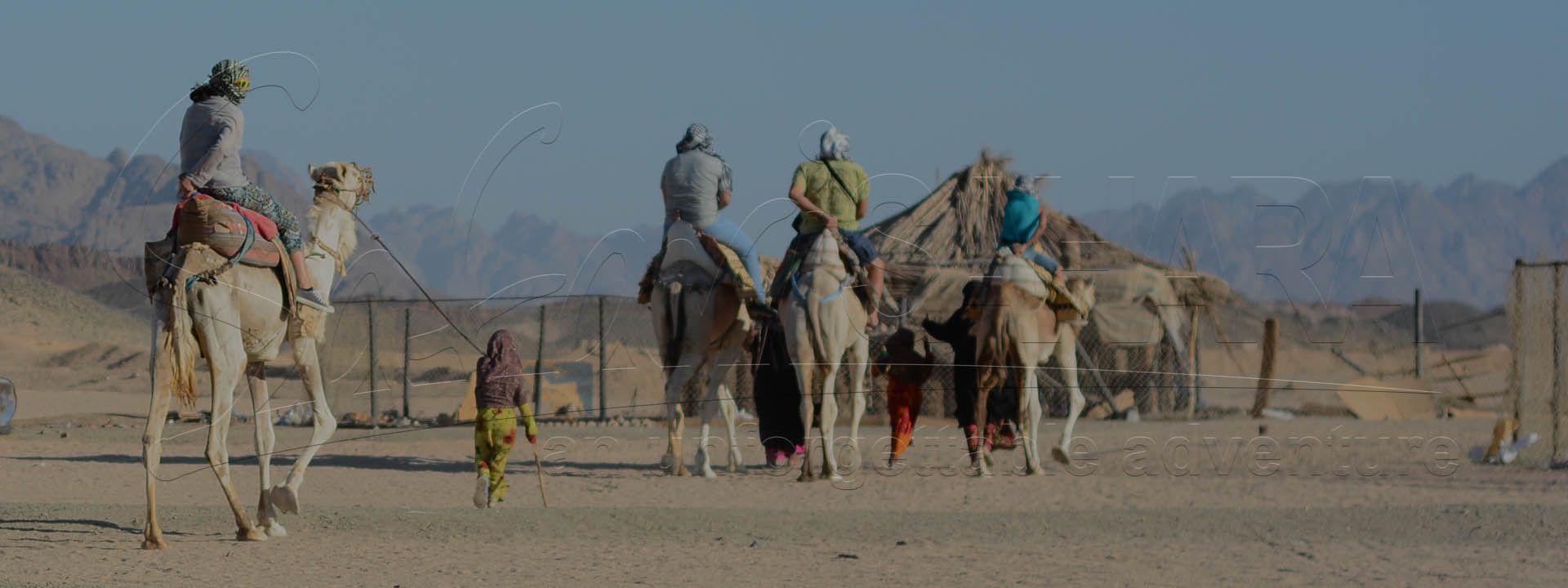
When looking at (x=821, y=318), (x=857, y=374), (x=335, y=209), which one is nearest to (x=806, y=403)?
(x=857, y=374)

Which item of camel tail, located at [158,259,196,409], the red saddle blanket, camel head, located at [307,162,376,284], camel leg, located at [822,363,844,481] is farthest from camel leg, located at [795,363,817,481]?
camel tail, located at [158,259,196,409]

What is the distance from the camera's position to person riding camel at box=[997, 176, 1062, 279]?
14.4 metres

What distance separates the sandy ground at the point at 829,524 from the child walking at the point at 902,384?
0.48 metres

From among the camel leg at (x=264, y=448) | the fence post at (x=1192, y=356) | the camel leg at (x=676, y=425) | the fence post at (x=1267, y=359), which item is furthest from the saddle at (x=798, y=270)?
the fence post at (x=1267, y=359)

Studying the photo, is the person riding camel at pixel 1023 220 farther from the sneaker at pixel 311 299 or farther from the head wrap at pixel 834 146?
the sneaker at pixel 311 299

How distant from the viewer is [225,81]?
10.3 m

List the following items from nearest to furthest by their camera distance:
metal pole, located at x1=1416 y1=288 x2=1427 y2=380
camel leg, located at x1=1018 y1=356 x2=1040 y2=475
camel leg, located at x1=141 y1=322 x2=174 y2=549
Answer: camel leg, located at x1=141 y1=322 x2=174 y2=549 → camel leg, located at x1=1018 y1=356 x2=1040 y2=475 → metal pole, located at x1=1416 y1=288 x2=1427 y2=380

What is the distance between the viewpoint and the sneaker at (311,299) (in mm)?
10711

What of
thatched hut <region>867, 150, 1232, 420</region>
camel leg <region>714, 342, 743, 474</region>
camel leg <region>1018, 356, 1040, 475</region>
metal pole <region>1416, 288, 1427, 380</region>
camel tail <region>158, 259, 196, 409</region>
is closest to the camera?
camel tail <region>158, 259, 196, 409</region>

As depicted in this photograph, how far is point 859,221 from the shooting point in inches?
573

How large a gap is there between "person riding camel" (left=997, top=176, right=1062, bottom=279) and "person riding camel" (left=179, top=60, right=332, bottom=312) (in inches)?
252

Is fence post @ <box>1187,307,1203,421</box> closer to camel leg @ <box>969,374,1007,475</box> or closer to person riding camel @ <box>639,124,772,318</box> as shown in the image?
camel leg @ <box>969,374,1007,475</box>

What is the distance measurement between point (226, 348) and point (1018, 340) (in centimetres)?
676

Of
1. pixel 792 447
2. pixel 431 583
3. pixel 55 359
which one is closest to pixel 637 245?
pixel 792 447
